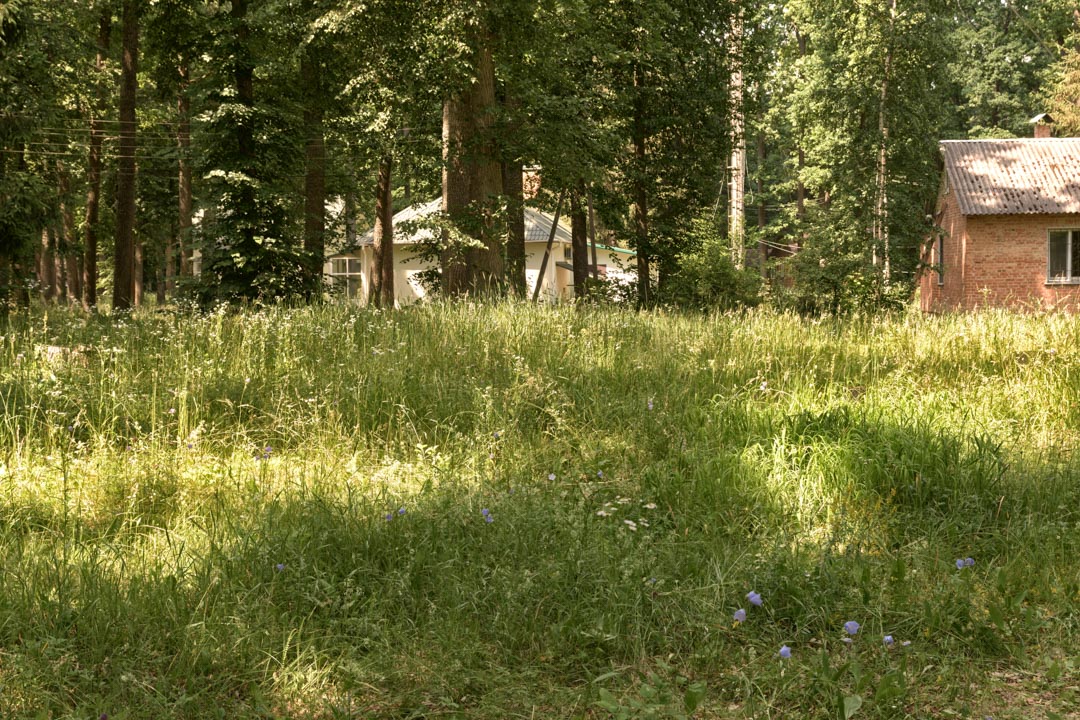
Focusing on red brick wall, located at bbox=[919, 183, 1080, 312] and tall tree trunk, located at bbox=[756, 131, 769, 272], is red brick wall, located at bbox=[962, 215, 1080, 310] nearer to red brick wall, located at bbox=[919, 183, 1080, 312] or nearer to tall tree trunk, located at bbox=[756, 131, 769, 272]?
red brick wall, located at bbox=[919, 183, 1080, 312]

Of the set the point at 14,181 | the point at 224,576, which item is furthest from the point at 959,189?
the point at 224,576

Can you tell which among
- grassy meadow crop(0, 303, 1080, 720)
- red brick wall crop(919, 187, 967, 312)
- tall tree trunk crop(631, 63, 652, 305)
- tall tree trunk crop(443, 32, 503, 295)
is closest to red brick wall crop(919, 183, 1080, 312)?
red brick wall crop(919, 187, 967, 312)

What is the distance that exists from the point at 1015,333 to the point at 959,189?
75.3ft

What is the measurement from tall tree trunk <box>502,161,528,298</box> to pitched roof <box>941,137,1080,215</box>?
16543 millimetres

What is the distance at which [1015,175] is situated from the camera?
30.0m

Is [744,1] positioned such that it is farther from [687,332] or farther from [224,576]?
[224,576]

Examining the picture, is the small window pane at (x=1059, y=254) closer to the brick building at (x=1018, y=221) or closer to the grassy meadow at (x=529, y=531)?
the brick building at (x=1018, y=221)

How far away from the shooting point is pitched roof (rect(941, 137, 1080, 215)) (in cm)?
2895

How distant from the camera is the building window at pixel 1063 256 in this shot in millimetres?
29578

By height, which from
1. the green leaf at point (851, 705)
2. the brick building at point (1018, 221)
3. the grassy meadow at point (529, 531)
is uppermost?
the brick building at point (1018, 221)

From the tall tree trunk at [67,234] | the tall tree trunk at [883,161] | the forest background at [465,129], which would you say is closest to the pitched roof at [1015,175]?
the forest background at [465,129]

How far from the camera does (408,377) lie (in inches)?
280

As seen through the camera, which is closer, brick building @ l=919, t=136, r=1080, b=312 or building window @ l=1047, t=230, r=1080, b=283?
brick building @ l=919, t=136, r=1080, b=312

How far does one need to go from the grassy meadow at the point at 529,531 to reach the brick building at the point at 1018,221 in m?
23.8
